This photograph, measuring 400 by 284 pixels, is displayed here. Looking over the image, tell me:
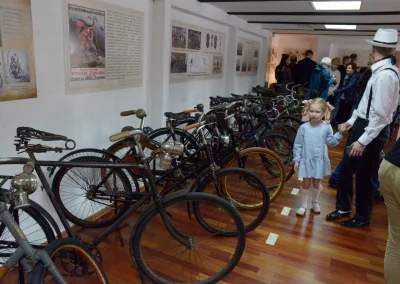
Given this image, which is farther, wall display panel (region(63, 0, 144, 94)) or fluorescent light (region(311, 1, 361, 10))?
fluorescent light (region(311, 1, 361, 10))

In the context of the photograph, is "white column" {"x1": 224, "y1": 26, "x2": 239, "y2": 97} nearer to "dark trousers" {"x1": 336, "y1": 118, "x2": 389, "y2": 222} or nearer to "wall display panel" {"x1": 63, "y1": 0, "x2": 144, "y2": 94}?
"wall display panel" {"x1": 63, "y1": 0, "x2": 144, "y2": 94}

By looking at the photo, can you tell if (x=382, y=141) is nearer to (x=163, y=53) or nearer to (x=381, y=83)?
(x=381, y=83)

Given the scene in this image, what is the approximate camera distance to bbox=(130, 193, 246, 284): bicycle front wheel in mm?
1814

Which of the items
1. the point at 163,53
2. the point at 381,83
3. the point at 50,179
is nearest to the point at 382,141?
the point at 381,83

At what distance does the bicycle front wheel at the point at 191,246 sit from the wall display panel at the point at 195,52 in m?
1.86

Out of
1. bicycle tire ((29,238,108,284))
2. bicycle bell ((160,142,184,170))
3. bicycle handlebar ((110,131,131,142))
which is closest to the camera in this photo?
bicycle tire ((29,238,108,284))

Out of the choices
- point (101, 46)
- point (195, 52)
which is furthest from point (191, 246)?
point (195, 52)

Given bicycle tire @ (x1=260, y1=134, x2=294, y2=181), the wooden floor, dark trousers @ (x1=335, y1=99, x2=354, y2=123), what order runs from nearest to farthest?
1. the wooden floor
2. bicycle tire @ (x1=260, y1=134, x2=294, y2=181)
3. dark trousers @ (x1=335, y1=99, x2=354, y2=123)

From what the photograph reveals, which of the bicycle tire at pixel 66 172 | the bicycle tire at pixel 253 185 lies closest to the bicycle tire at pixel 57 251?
the bicycle tire at pixel 66 172

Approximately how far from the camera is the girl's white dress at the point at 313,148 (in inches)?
103

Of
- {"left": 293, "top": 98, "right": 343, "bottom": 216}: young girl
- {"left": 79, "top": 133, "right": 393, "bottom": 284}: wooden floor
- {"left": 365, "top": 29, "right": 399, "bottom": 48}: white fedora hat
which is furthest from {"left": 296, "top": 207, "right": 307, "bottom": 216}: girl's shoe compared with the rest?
{"left": 365, "top": 29, "right": 399, "bottom": 48}: white fedora hat

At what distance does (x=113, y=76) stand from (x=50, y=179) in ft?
3.19

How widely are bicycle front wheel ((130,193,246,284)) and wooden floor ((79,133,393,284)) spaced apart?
5.0 inches

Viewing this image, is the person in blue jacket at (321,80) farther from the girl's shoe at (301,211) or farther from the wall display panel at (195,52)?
the girl's shoe at (301,211)
